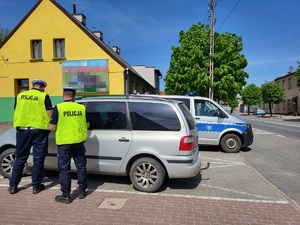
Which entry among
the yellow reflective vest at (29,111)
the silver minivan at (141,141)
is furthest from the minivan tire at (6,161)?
the yellow reflective vest at (29,111)

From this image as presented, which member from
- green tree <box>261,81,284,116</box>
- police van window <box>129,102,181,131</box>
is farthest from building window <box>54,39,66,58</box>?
green tree <box>261,81,284,116</box>

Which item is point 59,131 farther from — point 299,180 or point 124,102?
point 299,180

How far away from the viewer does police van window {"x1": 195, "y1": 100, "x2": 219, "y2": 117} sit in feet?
30.2

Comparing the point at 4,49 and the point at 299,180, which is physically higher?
the point at 4,49

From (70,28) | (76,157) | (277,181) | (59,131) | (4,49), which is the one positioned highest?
(70,28)

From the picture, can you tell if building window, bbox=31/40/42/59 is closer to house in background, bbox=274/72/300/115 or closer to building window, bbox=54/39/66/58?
building window, bbox=54/39/66/58

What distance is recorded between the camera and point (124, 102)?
5180 mm

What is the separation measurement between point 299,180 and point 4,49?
2088cm

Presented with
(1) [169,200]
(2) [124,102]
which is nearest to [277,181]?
(1) [169,200]

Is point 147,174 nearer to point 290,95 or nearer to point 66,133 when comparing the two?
point 66,133

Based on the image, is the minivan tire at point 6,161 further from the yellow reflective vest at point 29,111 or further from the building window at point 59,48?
the building window at point 59,48

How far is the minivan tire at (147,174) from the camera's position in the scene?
4.80 meters


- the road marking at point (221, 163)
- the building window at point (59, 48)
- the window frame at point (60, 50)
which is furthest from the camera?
the building window at point (59, 48)

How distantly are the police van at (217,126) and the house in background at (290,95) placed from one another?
120 feet
